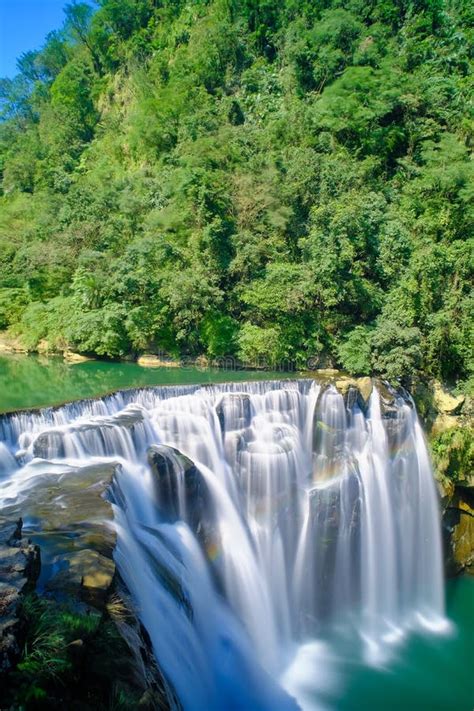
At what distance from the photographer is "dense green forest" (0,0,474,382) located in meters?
18.5

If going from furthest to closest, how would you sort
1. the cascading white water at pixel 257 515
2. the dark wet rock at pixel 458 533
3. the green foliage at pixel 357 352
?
the green foliage at pixel 357 352 < the dark wet rock at pixel 458 533 < the cascading white water at pixel 257 515

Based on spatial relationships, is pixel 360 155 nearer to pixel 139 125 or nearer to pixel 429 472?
pixel 139 125

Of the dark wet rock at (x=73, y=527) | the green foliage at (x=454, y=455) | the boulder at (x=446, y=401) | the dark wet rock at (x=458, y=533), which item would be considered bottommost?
the dark wet rock at (x=458, y=533)

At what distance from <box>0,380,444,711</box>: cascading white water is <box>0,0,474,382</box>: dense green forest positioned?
4251mm

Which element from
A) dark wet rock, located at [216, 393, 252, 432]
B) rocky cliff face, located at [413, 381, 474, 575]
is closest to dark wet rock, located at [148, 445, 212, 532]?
dark wet rock, located at [216, 393, 252, 432]

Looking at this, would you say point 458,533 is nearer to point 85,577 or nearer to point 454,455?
point 454,455

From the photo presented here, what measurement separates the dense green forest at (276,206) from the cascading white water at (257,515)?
4.25 meters

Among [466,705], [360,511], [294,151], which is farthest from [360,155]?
[466,705]

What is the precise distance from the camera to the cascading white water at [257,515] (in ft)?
24.5

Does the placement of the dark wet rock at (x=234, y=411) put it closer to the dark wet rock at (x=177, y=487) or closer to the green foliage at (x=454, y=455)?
the dark wet rock at (x=177, y=487)

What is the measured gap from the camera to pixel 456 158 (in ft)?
72.5

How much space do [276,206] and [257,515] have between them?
602 inches

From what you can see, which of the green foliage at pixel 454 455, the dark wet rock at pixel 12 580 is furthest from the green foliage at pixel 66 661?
the green foliage at pixel 454 455

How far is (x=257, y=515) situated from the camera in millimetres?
10961
